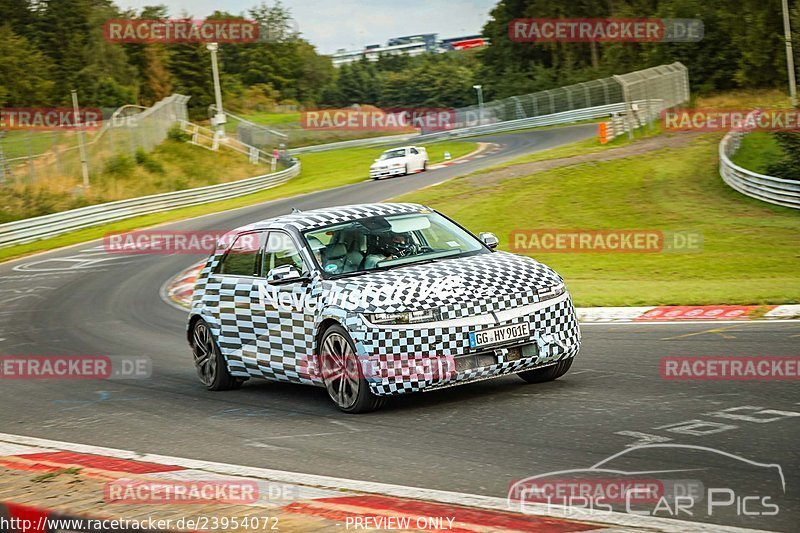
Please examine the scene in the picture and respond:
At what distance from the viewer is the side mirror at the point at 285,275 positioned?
357 inches

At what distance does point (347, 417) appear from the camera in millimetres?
8547

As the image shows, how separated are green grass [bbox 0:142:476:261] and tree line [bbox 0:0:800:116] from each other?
19.0 m

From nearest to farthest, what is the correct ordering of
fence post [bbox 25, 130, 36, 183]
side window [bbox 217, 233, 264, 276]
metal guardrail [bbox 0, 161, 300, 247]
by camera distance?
side window [bbox 217, 233, 264, 276] → metal guardrail [bbox 0, 161, 300, 247] → fence post [bbox 25, 130, 36, 183]

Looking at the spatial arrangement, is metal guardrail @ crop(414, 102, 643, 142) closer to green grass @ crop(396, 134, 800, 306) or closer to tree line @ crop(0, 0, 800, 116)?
tree line @ crop(0, 0, 800, 116)

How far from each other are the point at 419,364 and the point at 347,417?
80 cm

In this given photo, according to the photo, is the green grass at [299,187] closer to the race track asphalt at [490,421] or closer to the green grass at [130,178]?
the green grass at [130,178]

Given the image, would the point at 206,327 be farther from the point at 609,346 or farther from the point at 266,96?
the point at 266,96

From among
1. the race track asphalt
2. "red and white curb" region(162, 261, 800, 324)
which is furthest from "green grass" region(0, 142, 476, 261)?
"red and white curb" region(162, 261, 800, 324)

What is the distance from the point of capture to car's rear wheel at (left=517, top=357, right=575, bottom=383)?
29.8 feet

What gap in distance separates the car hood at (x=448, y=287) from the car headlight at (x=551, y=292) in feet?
0.06

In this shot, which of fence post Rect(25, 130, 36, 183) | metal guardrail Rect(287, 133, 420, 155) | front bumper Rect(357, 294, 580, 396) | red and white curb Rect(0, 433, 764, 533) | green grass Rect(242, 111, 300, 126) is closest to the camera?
red and white curb Rect(0, 433, 764, 533)

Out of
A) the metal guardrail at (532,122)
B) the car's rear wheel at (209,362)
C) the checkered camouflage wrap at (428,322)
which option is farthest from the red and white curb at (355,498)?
the metal guardrail at (532,122)

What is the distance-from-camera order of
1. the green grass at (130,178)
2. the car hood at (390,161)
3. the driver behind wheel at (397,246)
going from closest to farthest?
the driver behind wheel at (397,246) < the green grass at (130,178) < the car hood at (390,161)

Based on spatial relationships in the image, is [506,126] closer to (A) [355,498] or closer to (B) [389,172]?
(B) [389,172]
